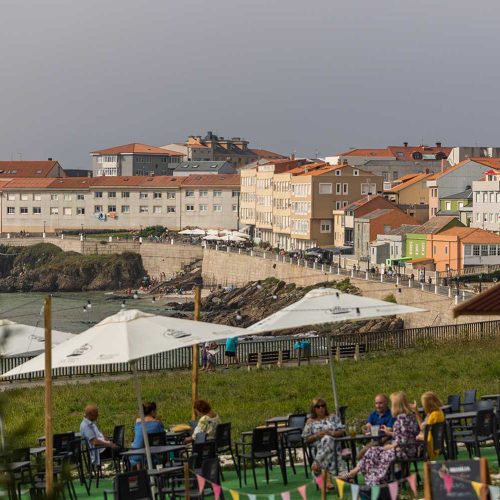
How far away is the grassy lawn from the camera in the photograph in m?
20.4

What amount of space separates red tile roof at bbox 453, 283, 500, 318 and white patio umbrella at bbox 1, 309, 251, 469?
3.92 metres

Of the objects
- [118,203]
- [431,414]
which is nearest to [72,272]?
[118,203]

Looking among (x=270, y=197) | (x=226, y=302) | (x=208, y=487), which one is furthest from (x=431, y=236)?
(x=208, y=487)

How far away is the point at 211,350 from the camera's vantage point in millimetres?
33281

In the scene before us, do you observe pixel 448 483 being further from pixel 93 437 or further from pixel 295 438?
pixel 93 437

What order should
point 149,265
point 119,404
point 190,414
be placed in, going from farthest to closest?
point 149,265 < point 119,404 < point 190,414

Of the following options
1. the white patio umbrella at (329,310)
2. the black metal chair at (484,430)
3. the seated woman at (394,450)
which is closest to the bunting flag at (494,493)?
the seated woman at (394,450)

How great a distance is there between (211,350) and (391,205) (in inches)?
2316

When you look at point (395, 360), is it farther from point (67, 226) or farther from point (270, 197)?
point (67, 226)

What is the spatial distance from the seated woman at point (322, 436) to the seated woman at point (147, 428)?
1.49 metres

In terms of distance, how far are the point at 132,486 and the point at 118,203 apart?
385 feet

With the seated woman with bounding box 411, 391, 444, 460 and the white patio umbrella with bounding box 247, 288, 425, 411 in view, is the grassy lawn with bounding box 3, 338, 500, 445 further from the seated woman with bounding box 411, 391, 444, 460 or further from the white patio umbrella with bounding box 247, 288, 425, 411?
the seated woman with bounding box 411, 391, 444, 460

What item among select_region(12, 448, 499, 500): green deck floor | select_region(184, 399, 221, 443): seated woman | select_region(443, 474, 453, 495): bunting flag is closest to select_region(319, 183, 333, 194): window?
select_region(12, 448, 499, 500): green deck floor

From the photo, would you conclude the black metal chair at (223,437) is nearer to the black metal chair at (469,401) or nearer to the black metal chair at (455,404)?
the black metal chair at (455,404)
